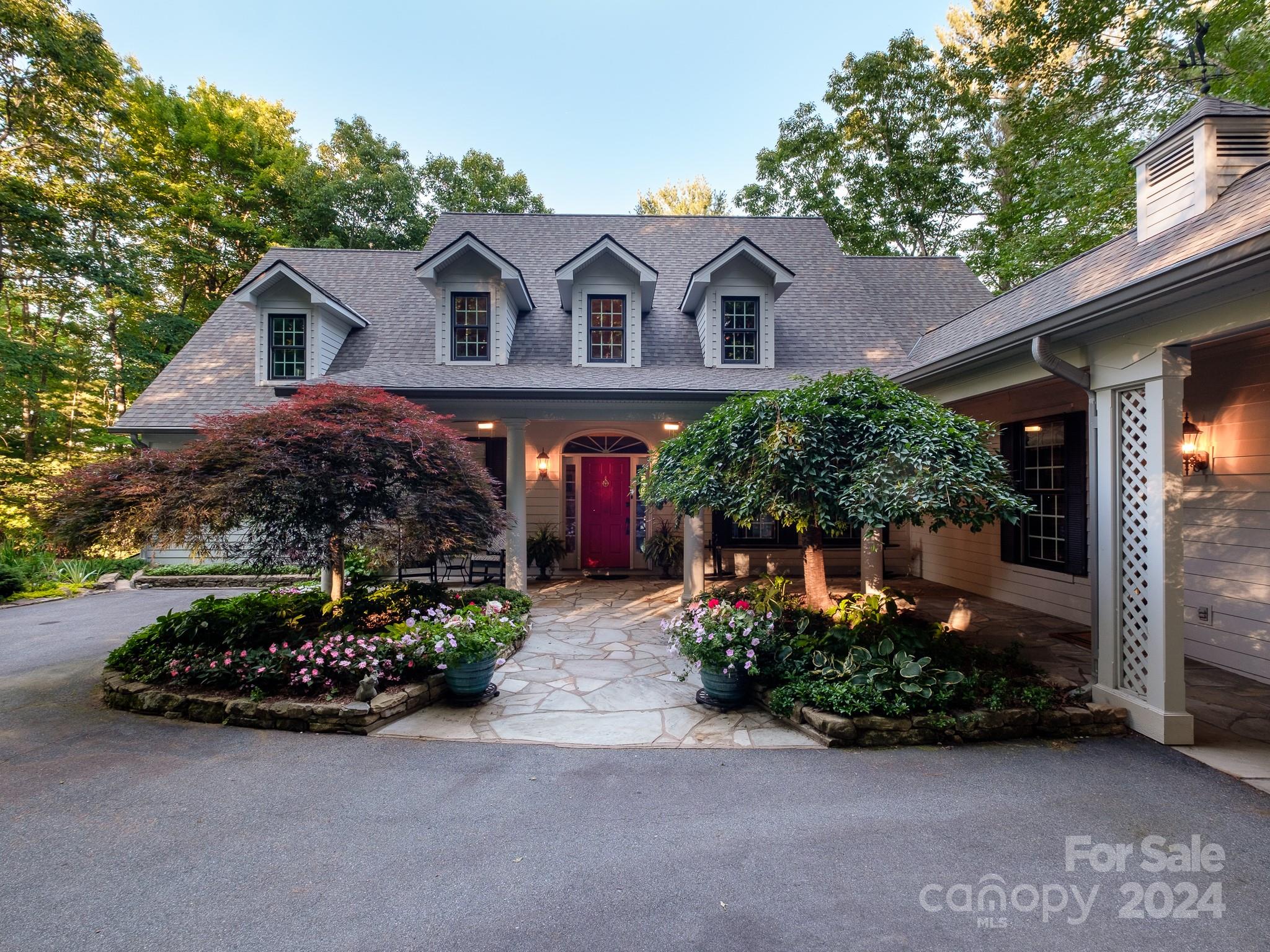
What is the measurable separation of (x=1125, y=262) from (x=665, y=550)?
Answer: 7.26m

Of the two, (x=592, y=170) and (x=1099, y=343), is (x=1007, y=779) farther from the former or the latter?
(x=592, y=170)

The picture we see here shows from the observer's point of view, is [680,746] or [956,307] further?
[956,307]

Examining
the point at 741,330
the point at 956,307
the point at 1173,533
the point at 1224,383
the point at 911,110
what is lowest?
the point at 1173,533

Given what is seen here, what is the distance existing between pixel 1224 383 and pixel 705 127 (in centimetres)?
1742

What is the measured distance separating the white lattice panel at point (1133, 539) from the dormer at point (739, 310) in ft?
17.9

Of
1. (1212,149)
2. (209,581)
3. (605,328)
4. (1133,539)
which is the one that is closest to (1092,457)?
(1133,539)

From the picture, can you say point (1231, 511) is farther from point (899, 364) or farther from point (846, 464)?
point (899, 364)

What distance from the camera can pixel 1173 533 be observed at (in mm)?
3723

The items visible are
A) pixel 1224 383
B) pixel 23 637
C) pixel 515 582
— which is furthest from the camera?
A: pixel 515 582

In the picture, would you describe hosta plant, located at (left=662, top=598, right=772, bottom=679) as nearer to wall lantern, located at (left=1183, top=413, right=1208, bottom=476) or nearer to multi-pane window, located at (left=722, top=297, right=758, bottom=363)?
wall lantern, located at (left=1183, top=413, right=1208, bottom=476)

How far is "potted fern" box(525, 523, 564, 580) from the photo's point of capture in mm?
9867

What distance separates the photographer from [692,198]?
2403 centimetres

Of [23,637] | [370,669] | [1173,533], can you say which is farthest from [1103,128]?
[23,637]

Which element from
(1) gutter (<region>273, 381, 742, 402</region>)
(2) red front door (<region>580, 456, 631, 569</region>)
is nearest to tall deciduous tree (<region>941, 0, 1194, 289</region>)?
(1) gutter (<region>273, 381, 742, 402</region>)
